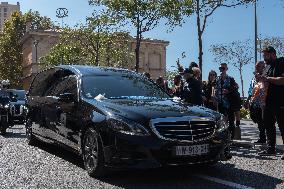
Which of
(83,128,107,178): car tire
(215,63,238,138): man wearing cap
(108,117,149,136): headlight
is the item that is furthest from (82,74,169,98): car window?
(215,63,238,138): man wearing cap

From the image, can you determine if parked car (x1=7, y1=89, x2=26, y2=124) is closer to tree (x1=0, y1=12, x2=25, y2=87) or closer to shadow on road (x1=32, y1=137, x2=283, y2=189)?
shadow on road (x1=32, y1=137, x2=283, y2=189)

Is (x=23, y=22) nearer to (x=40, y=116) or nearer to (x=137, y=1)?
(x=137, y=1)

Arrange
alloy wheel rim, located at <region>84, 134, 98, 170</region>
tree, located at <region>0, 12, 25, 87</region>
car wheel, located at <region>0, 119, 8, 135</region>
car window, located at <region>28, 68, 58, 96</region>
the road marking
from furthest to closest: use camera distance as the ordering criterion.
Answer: tree, located at <region>0, 12, 25, 87</region> < car wheel, located at <region>0, 119, 8, 135</region> < car window, located at <region>28, 68, 58, 96</region> < alloy wheel rim, located at <region>84, 134, 98, 170</region> < the road marking

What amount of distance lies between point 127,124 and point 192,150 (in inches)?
33.9

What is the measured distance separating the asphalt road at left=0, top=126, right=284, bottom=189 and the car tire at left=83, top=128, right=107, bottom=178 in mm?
110

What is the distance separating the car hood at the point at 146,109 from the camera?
5773 mm

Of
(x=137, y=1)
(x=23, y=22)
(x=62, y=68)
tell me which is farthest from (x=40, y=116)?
(x=23, y=22)

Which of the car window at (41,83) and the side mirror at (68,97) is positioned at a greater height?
the car window at (41,83)

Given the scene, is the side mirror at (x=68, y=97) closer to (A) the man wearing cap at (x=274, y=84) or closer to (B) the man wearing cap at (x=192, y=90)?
(B) the man wearing cap at (x=192, y=90)

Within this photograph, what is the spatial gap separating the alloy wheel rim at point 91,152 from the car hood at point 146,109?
0.45 metres

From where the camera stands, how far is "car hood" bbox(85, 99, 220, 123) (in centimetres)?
577

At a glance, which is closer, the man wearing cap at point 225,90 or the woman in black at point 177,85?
the man wearing cap at point 225,90

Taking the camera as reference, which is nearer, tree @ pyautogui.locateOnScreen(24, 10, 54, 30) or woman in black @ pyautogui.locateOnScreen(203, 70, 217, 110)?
woman in black @ pyautogui.locateOnScreen(203, 70, 217, 110)

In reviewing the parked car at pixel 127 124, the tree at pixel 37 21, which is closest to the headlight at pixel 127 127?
the parked car at pixel 127 124
